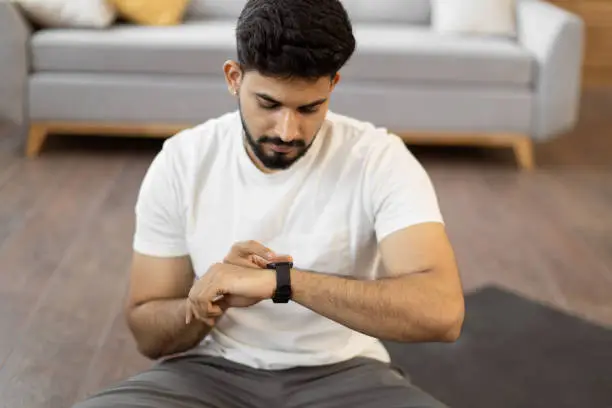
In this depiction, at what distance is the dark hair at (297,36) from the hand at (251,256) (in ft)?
0.89

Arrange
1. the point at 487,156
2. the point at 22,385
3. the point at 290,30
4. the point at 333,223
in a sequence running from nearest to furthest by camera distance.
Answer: the point at 290,30 < the point at 333,223 < the point at 22,385 < the point at 487,156

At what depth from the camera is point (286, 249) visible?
1.38 meters

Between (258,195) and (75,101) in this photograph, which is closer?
(258,195)

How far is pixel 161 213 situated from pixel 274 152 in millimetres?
233

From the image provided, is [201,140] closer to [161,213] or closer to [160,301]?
[161,213]

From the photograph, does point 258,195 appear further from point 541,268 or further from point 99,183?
point 99,183

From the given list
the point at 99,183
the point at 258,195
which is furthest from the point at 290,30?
the point at 99,183

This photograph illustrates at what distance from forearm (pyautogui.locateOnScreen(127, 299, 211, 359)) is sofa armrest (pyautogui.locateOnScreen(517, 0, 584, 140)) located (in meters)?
2.55

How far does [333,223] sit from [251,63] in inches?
11.8

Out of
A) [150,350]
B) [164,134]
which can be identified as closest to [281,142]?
[150,350]

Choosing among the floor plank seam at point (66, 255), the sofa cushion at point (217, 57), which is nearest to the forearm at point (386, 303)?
the floor plank seam at point (66, 255)

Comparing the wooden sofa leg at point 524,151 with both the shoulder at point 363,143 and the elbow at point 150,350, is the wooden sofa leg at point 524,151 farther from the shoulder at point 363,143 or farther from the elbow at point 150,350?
the elbow at point 150,350

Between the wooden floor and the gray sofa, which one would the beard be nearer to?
the wooden floor

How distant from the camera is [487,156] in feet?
12.9
